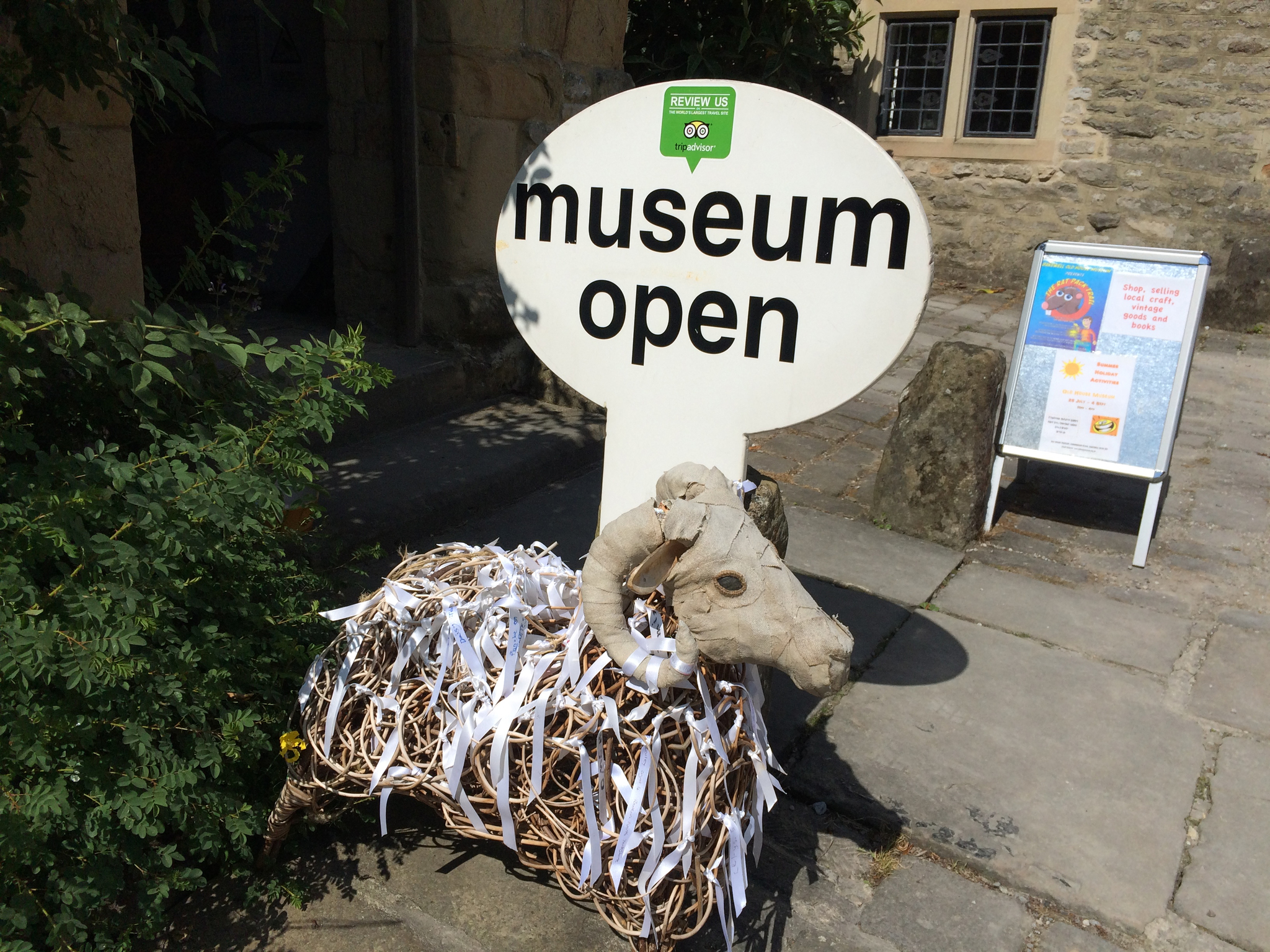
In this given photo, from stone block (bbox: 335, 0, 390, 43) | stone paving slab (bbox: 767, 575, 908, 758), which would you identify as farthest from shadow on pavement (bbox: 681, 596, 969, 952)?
stone block (bbox: 335, 0, 390, 43)

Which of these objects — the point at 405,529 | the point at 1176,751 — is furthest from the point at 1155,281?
the point at 405,529

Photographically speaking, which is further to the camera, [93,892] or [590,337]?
[590,337]

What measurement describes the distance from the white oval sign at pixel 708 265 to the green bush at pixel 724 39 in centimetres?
605

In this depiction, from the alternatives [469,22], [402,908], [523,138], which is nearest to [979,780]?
[402,908]

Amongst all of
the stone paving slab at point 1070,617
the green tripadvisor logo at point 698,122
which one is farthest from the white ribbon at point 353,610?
the stone paving slab at point 1070,617

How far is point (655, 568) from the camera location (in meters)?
1.79

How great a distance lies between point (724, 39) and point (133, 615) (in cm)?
753

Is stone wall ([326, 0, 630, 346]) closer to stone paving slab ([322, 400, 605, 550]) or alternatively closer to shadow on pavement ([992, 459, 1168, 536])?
stone paving slab ([322, 400, 605, 550])

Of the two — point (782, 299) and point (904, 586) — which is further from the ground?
point (782, 299)

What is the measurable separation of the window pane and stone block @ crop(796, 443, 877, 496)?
18.3 feet

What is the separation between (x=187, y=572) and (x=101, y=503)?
11.8 inches

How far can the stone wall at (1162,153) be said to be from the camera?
332 inches

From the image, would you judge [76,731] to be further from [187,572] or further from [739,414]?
[739,414]

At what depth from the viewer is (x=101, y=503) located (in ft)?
6.16
